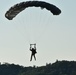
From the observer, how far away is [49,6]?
71062 millimetres

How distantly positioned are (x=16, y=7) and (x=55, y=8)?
5.32 meters

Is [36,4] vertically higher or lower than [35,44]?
higher

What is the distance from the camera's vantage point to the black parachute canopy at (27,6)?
7000 centimetres

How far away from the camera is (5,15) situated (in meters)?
71.1

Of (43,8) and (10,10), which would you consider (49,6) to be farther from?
(10,10)

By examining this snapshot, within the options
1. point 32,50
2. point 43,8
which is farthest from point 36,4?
point 32,50

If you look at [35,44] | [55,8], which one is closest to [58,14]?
[55,8]

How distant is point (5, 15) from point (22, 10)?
2500mm

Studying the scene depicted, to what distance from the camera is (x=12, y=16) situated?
71.1 meters

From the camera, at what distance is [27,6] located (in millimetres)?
70625

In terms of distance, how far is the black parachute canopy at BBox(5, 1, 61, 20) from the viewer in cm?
7000

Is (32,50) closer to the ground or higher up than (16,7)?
closer to the ground

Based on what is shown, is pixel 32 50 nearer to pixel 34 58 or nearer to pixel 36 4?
pixel 34 58

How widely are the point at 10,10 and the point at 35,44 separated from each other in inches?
220
